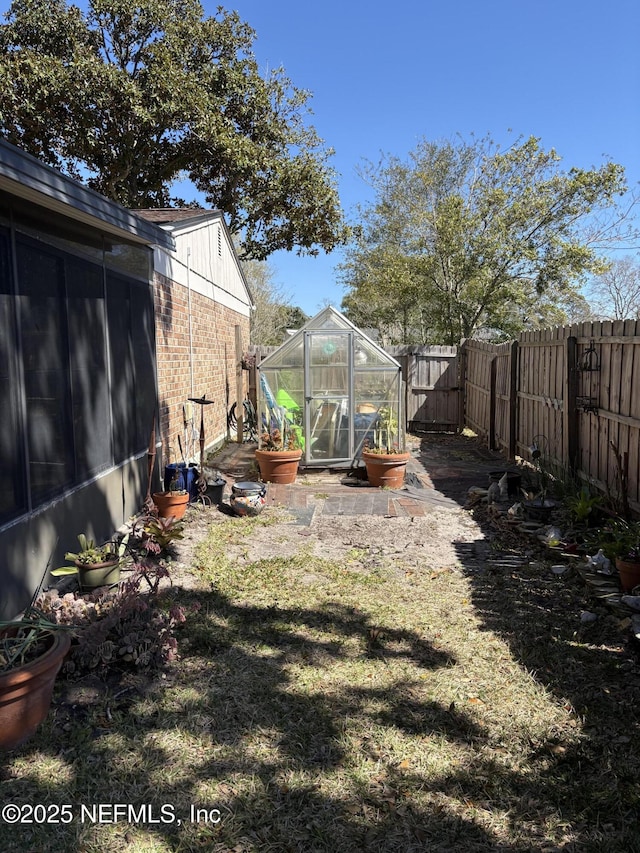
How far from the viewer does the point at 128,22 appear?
647 inches

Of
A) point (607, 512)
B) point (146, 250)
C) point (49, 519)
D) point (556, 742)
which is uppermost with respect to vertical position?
point (146, 250)

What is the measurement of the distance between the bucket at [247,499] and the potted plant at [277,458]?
143cm

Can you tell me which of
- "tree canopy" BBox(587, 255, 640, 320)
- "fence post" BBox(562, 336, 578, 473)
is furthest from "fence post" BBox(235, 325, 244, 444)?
"tree canopy" BBox(587, 255, 640, 320)

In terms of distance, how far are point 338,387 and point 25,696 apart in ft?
22.8

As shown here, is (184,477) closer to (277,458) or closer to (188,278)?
(277,458)

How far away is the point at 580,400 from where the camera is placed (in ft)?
21.8

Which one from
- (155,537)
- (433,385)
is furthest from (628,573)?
(433,385)

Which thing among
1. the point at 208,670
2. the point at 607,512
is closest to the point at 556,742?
the point at 208,670

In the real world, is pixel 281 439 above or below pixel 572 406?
below

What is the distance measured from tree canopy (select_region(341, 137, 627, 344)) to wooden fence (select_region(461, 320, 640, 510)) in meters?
6.57

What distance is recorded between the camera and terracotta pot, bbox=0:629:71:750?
2475mm

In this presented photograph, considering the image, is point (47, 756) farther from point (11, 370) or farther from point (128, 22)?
point (128, 22)

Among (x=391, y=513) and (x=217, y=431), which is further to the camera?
(x=217, y=431)

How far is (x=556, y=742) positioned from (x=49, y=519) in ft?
11.7
